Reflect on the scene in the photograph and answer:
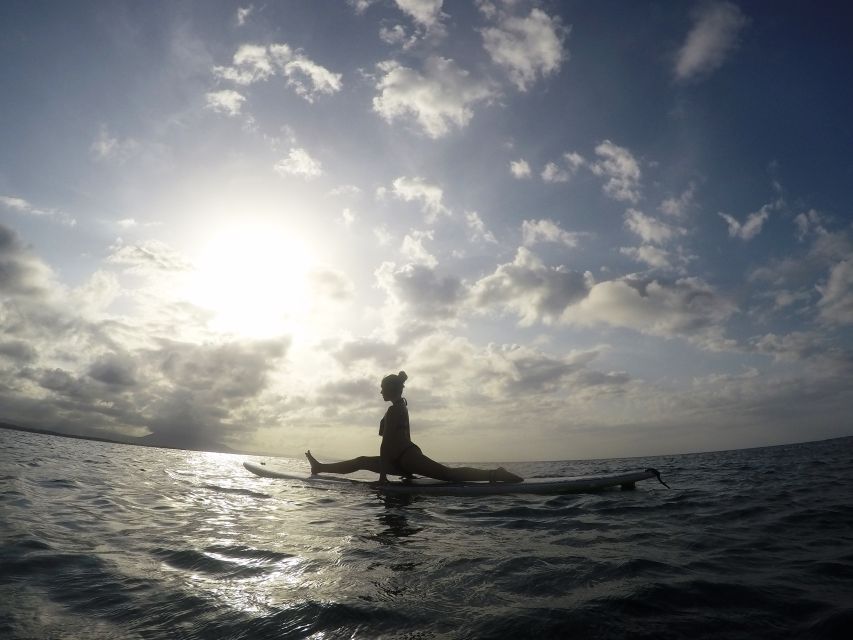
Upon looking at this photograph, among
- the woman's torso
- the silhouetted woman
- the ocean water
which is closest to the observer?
the ocean water

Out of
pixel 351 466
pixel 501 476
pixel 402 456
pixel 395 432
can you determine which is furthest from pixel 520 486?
pixel 351 466

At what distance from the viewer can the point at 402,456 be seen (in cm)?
1229

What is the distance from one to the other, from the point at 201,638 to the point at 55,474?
14.5 metres

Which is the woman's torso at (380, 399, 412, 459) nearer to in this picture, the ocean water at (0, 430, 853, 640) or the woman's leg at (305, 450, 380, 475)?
the woman's leg at (305, 450, 380, 475)

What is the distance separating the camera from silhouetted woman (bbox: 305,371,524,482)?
12.0m

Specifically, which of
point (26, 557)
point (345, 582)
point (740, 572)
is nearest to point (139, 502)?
point (26, 557)

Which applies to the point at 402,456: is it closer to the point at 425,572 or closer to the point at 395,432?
the point at 395,432

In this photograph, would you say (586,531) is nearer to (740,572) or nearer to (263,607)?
(740,572)

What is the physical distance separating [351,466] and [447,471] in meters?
3.62

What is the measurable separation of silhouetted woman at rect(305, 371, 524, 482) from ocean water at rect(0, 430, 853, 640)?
352cm

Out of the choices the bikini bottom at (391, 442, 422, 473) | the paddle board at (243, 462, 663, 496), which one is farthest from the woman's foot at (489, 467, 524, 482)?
the bikini bottom at (391, 442, 422, 473)

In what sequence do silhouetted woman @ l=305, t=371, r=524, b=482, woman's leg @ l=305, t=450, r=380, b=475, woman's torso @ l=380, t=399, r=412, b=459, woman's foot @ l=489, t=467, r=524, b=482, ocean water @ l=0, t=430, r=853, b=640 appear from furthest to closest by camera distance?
woman's leg @ l=305, t=450, r=380, b=475
woman's torso @ l=380, t=399, r=412, b=459
silhouetted woman @ l=305, t=371, r=524, b=482
woman's foot @ l=489, t=467, r=524, b=482
ocean water @ l=0, t=430, r=853, b=640

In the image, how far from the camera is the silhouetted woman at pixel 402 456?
12.0m

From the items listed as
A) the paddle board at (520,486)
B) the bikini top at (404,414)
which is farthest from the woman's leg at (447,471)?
the bikini top at (404,414)
